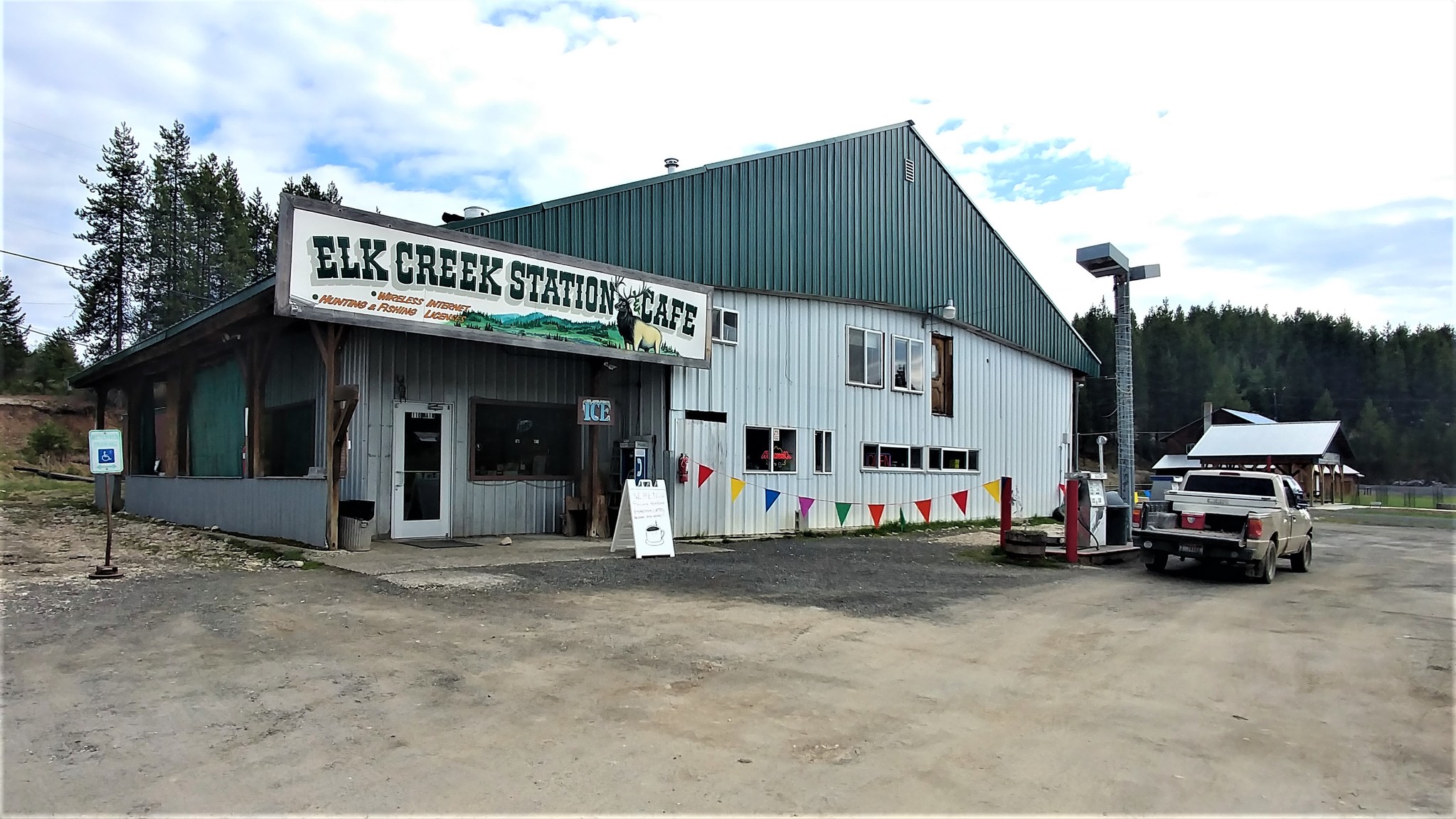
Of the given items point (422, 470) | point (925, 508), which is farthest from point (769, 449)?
point (422, 470)

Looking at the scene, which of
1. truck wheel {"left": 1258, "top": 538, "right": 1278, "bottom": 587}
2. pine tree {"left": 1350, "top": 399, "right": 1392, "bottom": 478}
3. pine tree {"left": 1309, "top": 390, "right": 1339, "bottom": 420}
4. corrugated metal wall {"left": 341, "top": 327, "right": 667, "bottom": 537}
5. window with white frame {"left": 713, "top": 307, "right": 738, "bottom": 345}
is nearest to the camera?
truck wheel {"left": 1258, "top": 538, "right": 1278, "bottom": 587}

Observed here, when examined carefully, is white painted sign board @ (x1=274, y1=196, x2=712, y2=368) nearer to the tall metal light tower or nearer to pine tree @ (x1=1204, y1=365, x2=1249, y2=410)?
the tall metal light tower

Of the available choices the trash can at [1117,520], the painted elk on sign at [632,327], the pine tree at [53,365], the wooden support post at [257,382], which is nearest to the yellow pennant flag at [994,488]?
the trash can at [1117,520]

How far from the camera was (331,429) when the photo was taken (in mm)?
12648

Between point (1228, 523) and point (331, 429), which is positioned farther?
point (1228, 523)

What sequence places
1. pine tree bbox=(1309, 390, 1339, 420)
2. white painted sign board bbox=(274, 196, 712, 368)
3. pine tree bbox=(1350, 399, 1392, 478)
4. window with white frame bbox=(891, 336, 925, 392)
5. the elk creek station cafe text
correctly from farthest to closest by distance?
1. pine tree bbox=(1309, 390, 1339, 420)
2. pine tree bbox=(1350, 399, 1392, 478)
3. window with white frame bbox=(891, 336, 925, 392)
4. the elk creek station cafe text
5. white painted sign board bbox=(274, 196, 712, 368)

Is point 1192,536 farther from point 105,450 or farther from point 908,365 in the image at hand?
point 105,450

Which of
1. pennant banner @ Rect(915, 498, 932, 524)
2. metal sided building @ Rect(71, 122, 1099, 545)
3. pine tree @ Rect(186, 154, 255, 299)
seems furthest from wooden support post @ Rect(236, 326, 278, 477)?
pine tree @ Rect(186, 154, 255, 299)

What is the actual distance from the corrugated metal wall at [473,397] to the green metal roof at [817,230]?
2214mm

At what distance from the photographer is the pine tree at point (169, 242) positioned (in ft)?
146

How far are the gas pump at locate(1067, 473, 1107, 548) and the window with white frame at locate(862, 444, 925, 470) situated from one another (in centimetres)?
543

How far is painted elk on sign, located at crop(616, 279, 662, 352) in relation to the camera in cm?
1532

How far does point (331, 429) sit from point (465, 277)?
292 cm

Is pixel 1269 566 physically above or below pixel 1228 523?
below
